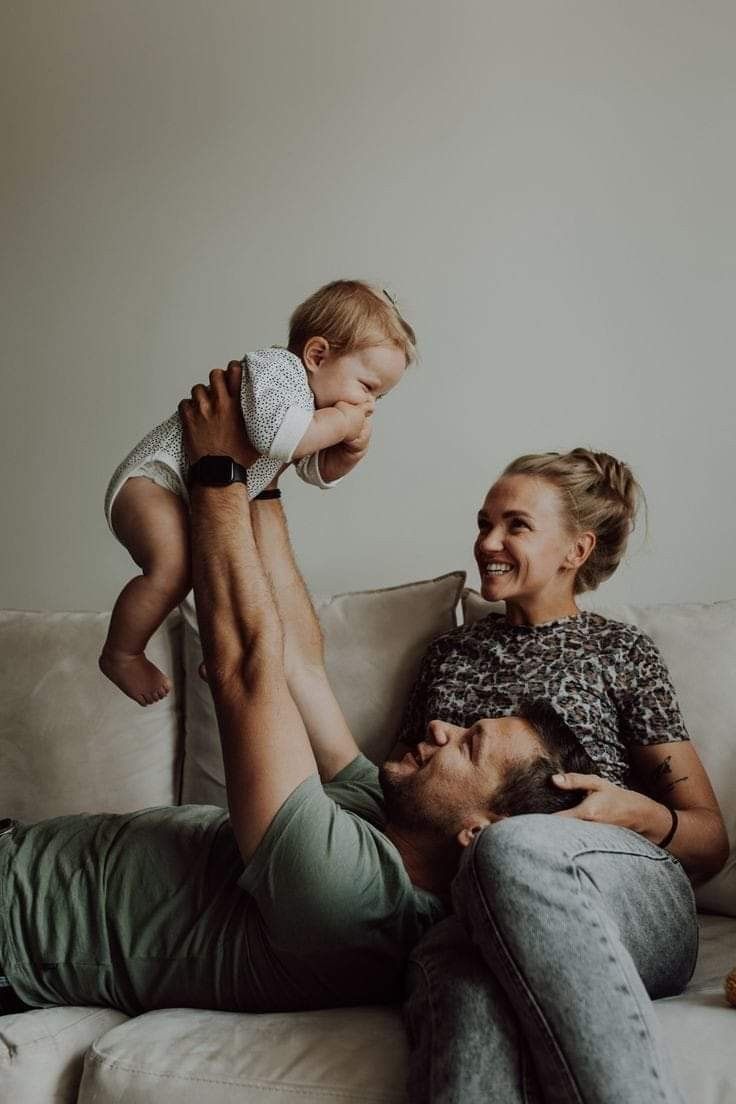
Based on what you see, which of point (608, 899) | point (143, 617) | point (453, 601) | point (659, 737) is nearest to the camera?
point (608, 899)

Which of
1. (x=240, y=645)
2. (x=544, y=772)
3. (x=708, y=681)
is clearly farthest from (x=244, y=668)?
(x=708, y=681)

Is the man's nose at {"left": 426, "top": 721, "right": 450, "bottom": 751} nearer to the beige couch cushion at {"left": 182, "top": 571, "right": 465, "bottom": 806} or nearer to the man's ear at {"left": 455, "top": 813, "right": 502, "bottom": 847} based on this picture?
the man's ear at {"left": 455, "top": 813, "right": 502, "bottom": 847}

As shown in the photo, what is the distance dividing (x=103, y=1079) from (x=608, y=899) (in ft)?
2.14

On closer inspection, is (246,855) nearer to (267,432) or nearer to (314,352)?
(267,432)

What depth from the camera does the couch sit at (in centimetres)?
130

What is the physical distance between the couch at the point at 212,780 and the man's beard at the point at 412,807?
244mm

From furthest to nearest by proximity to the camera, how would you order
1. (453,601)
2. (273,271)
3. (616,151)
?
(273,271) < (616,151) < (453,601)

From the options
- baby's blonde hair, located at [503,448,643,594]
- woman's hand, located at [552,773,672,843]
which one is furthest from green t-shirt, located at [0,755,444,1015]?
baby's blonde hair, located at [503,448,643,594]

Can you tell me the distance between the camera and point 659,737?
6.16ft

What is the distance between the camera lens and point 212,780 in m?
2.18

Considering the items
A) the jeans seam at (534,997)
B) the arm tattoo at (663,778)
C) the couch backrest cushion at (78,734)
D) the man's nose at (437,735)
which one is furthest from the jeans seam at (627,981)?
the couch backrest cushion at (78,734)

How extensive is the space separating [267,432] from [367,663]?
2.18 feet

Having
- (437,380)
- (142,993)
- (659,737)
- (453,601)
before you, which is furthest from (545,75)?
(142,993)

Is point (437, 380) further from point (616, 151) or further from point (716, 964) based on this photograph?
point (716, 964)
